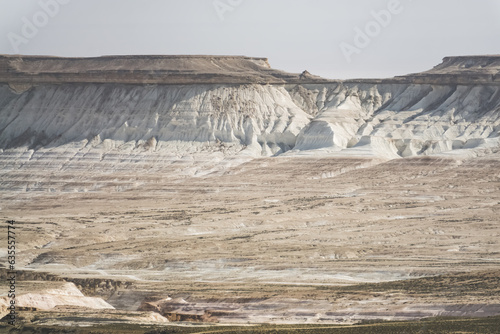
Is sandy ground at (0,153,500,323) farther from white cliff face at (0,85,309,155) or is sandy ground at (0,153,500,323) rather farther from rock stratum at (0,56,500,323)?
white cliff face at (0,85,309,155)

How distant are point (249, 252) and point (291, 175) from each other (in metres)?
35.6

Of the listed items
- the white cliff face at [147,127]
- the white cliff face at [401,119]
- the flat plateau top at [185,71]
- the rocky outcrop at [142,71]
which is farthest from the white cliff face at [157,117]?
the white cliff face at [401,119]

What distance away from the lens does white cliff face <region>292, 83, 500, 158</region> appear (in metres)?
118

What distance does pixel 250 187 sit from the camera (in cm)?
10775

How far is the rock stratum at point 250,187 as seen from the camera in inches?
2304

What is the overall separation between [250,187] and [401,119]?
24298mm

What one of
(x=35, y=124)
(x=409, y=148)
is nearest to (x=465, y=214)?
(x=409, y=148)

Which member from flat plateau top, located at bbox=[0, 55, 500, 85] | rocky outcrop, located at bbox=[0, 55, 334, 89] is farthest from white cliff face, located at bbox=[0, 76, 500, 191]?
rocky outcrop, located at bbox=[0, 55, 334, 89]

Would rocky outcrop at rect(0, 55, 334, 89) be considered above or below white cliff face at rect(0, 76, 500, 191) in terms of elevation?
above

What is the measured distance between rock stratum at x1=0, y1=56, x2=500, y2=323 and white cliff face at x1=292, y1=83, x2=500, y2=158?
0.22 meters

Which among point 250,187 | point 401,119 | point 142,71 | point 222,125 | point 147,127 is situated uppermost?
point 142,71

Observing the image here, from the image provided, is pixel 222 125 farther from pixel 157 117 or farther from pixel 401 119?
pixel 401 119

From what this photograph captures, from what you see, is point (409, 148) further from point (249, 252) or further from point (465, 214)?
point (249, 252)

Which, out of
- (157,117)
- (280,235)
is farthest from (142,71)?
(280,235)
